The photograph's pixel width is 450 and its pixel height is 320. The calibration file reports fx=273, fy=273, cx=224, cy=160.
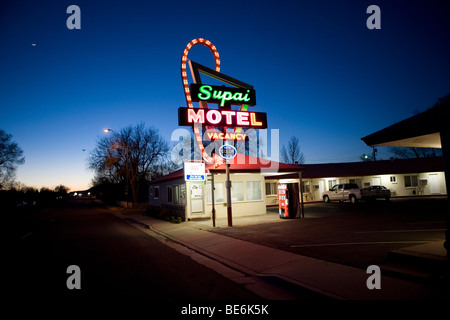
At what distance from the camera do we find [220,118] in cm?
1597

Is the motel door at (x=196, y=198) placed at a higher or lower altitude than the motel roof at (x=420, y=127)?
lower

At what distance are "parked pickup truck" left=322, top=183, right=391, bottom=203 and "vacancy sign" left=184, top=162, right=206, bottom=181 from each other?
57.8 ft

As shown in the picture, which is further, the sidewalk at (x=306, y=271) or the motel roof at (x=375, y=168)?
the motel roof at (x=375, y=168)

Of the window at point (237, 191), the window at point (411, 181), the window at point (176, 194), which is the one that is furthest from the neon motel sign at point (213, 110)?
the window at point (411, 181)

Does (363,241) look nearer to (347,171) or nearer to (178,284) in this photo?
(178,284)

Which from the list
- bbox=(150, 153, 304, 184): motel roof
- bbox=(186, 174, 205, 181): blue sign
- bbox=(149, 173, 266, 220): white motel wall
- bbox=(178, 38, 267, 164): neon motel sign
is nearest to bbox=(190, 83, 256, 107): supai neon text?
bbox=(178, 38, 267, 164): neon motel sign

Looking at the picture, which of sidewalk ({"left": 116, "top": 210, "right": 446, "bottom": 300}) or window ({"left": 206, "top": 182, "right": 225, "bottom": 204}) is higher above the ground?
window ({"left": 206, "top": 182, "right": 225, "bottom": 204})

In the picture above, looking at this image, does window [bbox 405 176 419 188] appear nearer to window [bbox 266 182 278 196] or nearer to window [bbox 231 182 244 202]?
window [bbox 266 182 278 196]

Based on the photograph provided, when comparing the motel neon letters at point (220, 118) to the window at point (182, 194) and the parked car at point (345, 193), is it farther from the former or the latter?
the parked car at point (345, 193)

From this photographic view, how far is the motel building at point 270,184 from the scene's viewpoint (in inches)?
699

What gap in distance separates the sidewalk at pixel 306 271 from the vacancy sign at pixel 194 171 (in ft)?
18.7

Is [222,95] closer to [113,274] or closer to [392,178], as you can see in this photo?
[113,274]

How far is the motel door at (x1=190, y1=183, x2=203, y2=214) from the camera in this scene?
58.9 feet

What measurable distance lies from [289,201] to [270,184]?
13.7 m
